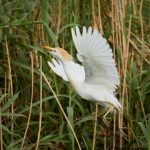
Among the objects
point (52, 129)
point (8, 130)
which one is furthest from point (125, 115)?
point (8, 130)

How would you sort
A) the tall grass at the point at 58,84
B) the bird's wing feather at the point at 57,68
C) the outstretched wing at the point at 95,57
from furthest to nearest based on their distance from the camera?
the tall grass at the point at 58,84, the bird's wing feather at the point at 57,68, the outstretched wing at the point at 95,57

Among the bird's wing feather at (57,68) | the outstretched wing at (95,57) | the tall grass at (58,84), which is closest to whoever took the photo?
the outstretched wing at (95,57)

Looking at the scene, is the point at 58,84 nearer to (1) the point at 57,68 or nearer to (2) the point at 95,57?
(1) the point at 57,68

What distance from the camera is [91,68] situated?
289 centimetres

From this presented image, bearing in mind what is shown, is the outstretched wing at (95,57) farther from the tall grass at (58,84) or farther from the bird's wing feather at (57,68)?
the tall grass at (58,84)

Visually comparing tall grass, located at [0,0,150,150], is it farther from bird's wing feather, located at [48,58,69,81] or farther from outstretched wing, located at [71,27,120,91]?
outstretched wing, located at [71,27,120,91]

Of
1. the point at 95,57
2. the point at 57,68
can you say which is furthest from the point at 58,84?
the point at 95,57

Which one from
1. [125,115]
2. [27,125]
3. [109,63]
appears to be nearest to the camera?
[109,63]

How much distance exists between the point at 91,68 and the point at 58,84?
24.6 inches

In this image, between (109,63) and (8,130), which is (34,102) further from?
(109,63)

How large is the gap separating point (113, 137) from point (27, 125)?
461 mm

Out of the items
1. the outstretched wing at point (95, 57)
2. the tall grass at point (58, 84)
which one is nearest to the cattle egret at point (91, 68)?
the outstretched wing at point (95, 57)

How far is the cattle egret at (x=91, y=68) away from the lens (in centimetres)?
266

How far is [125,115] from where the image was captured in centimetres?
341
